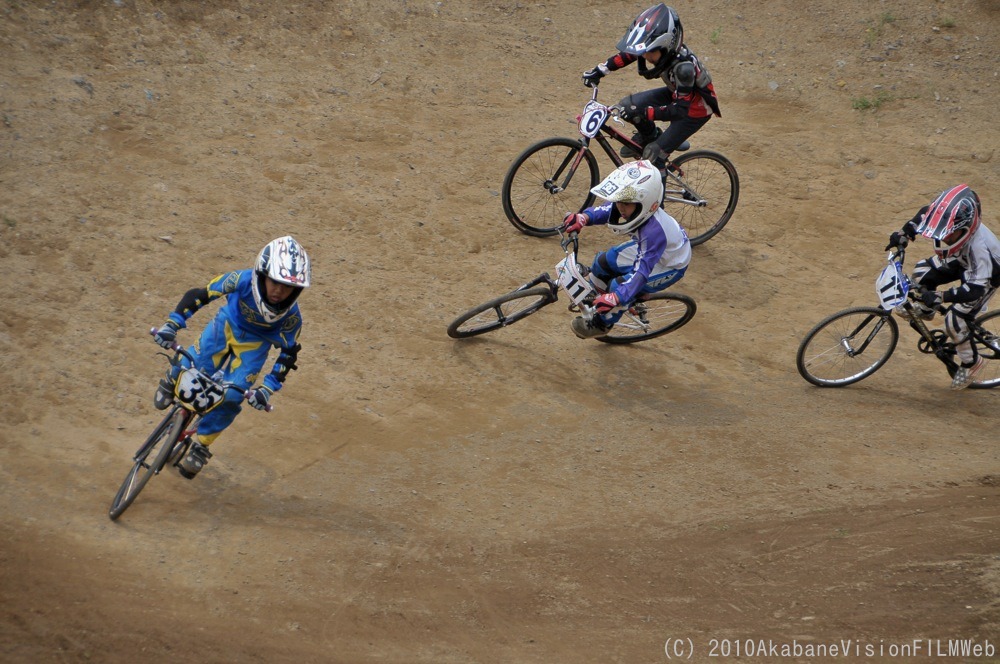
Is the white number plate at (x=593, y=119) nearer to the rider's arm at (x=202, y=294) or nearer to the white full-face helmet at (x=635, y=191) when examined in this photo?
the white full-face helmet at (x=635, y=191)

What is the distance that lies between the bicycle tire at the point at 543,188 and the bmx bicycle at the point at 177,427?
4814mm

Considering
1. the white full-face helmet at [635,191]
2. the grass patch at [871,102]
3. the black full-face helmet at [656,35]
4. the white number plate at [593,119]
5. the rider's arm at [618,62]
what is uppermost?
the black full-face helmet at [656,35]

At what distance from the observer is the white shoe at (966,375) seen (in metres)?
9.03

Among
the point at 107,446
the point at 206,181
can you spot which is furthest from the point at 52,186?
the point at 107,446

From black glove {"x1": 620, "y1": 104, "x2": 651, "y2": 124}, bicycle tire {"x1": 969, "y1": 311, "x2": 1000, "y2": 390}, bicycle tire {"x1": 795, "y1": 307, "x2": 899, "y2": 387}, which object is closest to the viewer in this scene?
bicycle tire {"x1": 795, "y1": 307, "x2": 899, "y2": 387}

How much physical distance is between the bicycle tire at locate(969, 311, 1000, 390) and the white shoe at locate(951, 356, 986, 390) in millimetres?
77

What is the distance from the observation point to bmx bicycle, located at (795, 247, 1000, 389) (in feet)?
27.5

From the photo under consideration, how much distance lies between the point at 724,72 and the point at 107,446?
38.3 feet

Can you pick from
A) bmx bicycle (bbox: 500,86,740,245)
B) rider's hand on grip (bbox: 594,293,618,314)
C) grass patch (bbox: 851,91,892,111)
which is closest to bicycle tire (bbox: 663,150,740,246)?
bmx bicycle (bbox: 500,86,740,245)

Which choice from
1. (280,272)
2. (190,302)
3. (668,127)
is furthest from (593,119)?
(190,302)

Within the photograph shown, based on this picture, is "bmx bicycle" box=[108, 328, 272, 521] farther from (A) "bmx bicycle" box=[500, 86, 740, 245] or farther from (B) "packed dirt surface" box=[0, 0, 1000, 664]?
(A) "bmx bicycle" box=[500, 86, 740, 245]

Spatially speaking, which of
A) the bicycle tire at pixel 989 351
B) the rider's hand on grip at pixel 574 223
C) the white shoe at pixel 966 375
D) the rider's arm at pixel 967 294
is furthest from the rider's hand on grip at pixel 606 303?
the white shoe at pixel 966 375

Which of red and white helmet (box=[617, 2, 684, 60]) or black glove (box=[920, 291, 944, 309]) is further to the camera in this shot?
red and white helmet (box=[617, 2, 684, 60])

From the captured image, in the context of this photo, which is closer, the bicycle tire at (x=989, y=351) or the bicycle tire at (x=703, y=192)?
the bicycle tire at (x=989, y=351)
